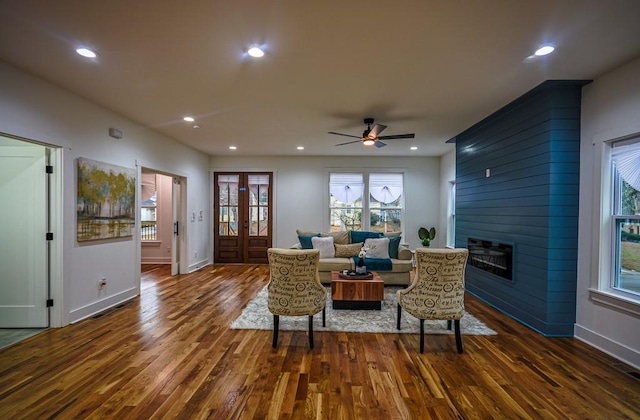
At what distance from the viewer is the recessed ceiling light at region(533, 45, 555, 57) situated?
7.87ft

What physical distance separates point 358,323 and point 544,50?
10.9 ft

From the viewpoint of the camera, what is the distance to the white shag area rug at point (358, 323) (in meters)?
3.29

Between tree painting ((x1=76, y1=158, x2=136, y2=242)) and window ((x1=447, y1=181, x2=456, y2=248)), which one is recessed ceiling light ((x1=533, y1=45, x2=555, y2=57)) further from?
tree painting ((x1=76, y1=158, x2=136, y2=242))

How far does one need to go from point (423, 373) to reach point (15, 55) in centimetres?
466

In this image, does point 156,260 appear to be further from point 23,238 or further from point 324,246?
point 324,246

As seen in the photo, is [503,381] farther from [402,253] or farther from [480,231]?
[402,253]

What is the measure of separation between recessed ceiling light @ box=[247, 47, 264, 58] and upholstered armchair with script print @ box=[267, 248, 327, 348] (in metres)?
1.82

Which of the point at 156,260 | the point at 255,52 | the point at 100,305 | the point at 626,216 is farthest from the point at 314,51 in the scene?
the point at 156,260

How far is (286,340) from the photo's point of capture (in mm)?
3043

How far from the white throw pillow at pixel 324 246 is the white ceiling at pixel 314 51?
248 cm

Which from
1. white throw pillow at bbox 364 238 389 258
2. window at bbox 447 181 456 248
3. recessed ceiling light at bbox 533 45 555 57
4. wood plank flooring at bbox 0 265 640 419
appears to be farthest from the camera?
window at bbox 447 181 456 248

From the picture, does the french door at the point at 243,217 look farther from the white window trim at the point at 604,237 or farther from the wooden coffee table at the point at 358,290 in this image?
the white window trim at the point at 604,237

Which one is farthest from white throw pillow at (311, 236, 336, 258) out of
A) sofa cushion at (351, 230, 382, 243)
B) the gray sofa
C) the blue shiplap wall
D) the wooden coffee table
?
the blue shiplap wall

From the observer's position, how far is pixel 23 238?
3.28 meters
